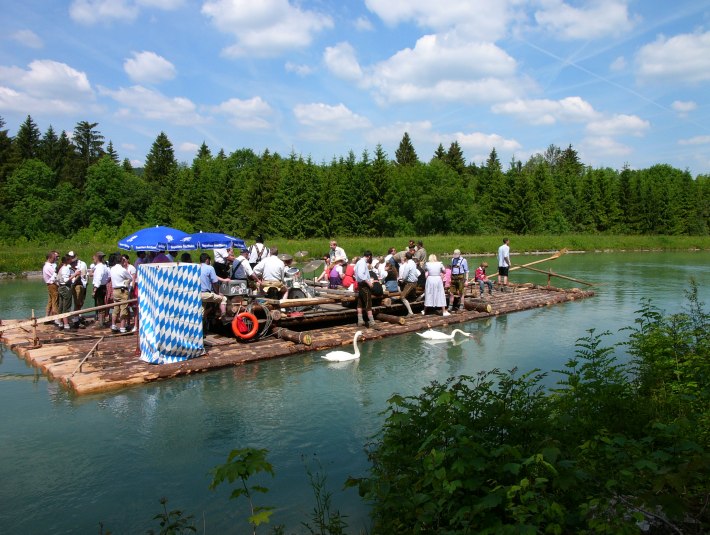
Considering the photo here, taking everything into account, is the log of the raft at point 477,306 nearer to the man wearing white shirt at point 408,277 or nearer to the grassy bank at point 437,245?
the man wearing white shirt at point 408,277

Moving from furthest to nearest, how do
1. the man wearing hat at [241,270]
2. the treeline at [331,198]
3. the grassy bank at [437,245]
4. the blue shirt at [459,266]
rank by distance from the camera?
the treeline at [331,198] < the grassy bank at [437,245] < the blue shirt at [459,266] < the man wearing hat at [241,270]

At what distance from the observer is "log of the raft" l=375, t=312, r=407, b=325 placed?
15.6 m

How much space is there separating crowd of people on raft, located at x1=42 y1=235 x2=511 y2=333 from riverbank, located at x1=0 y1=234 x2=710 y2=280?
1910 cm

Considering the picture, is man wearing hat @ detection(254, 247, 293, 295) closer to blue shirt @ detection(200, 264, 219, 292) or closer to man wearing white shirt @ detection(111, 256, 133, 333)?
blue shirt @ detection(200, 264, 219, 292)

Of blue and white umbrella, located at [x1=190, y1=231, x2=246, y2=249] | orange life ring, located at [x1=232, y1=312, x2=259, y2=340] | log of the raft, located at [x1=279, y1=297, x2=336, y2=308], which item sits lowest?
orange life ring, located at [x1=232, y1=312, x2=259, y2=340]

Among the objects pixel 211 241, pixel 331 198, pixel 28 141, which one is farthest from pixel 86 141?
pixel 211 241

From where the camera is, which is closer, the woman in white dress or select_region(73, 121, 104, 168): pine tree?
the woman in white dress

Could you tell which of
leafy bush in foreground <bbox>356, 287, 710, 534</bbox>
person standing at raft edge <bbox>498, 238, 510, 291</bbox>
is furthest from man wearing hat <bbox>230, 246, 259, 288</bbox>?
person standing at raft edge <bbox>498, 238, 510, 291</bbox>

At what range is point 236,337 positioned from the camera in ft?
43.2

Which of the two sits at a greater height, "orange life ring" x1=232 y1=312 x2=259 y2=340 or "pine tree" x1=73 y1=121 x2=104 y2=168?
"pine tree" x1=73 y1=121 x2=104 y2=168

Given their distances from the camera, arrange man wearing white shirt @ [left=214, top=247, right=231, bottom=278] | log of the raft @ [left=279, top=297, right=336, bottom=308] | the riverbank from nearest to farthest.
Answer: log of the raft @ [left=279, top=297, right=336, bottom=308] → man wearing white shirt @ [left=214, top=247, right=231, bottom=278] → the riverbank

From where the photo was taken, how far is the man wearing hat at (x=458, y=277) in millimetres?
17484

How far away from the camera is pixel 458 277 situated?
17891mm

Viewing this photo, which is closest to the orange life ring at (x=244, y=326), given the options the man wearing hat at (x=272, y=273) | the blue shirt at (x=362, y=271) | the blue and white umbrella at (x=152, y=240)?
the man wearing hat at (x=272, y=273)
